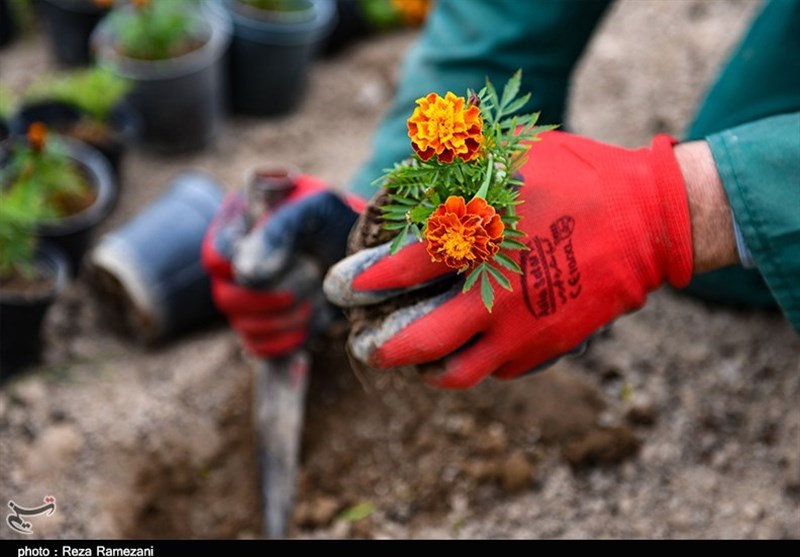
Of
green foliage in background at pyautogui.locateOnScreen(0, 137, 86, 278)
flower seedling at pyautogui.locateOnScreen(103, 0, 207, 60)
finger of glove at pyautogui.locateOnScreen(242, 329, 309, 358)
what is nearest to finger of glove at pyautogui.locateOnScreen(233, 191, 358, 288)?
finger of glove at pyautogui.locateOnScreen(242, 329, 309, 358)

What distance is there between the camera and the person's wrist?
1579mm

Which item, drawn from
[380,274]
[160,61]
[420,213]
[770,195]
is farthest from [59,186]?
[770,195]

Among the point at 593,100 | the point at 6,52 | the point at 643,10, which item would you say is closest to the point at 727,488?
the point at 593,100

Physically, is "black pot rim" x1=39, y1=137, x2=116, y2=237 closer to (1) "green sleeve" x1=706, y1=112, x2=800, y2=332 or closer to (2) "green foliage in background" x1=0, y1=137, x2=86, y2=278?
(2) "green foliage in background" x1=0, y1=137, x2=86, y2=278

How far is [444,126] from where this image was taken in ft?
4.11

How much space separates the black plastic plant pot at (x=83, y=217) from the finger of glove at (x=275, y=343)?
0.93 meters

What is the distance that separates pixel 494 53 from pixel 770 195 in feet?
2.94

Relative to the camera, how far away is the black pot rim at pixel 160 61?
335 cm

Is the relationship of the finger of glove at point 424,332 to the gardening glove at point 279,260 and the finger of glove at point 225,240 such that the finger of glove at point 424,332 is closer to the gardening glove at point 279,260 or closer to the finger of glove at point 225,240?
the gardening glove at point 279,260

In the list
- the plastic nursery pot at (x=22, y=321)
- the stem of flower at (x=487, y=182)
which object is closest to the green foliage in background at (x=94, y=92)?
the plastic nursery pot at (x=22, y=321)

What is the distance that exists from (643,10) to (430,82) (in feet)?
6.15

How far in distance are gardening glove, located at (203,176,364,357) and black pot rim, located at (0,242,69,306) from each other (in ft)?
1.96

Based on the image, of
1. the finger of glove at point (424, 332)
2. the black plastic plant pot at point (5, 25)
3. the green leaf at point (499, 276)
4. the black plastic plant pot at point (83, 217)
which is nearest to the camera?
the green leaf at point (499, 276)

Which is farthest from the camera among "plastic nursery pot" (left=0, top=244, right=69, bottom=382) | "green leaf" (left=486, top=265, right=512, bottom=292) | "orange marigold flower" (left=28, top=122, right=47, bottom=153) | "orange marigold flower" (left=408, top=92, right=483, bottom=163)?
"orange marigold flower" (left=28, top=122, right=47, bottom=153)
